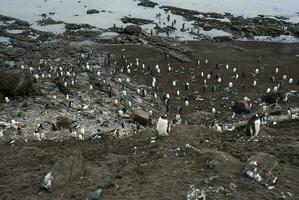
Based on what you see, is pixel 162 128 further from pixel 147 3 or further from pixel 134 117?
pixel 147 3

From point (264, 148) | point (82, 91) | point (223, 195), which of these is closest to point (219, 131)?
point (264, 148)

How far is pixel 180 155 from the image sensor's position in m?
19.8

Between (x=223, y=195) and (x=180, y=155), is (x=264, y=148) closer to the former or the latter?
(x=180, y=155)

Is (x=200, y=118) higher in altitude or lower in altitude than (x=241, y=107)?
lower

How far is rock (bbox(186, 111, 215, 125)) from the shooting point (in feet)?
104

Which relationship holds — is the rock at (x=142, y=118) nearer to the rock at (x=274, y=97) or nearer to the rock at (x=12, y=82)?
the rock at (x=12, y=82)

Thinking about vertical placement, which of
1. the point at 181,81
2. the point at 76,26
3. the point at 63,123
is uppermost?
the point at 76,26

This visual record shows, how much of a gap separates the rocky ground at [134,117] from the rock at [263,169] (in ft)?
0.15

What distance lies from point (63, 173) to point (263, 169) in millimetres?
7608

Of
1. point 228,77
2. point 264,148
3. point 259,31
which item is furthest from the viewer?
point 259,31

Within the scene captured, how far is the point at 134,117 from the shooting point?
31.1 m

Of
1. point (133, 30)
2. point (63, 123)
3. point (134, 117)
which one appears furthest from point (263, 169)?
point (133, 30)

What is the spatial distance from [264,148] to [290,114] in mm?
10590

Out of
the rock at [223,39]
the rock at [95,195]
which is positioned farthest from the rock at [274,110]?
the rock at [223,39]
